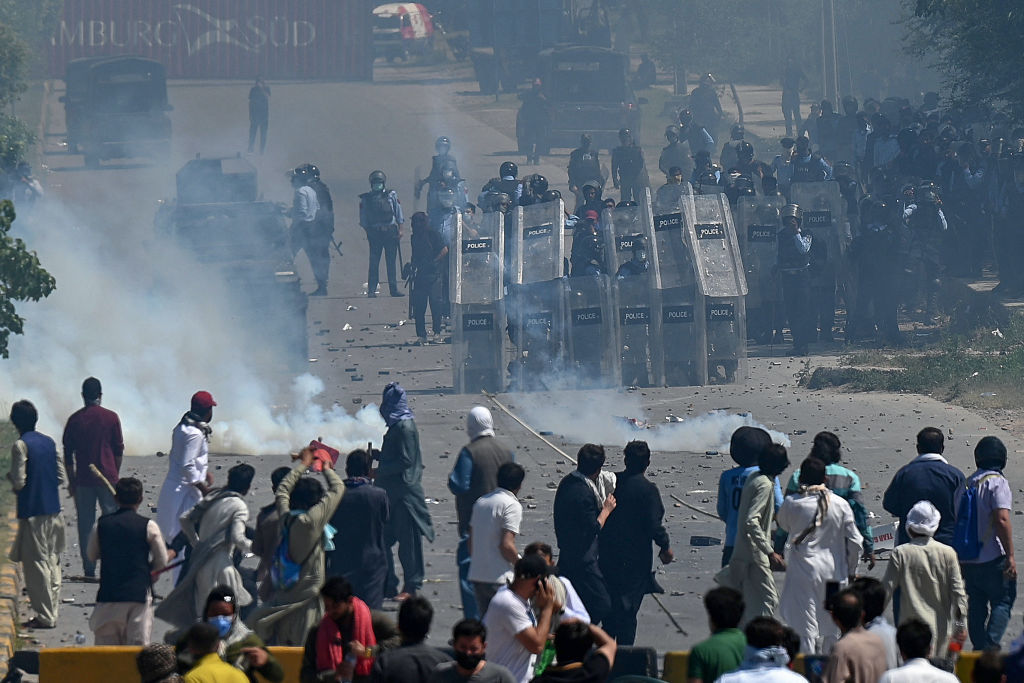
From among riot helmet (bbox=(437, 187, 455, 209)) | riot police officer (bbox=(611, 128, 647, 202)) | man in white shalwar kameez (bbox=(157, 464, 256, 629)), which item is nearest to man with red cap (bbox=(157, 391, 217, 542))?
man in white shalwar kameez (bbox=(157, 464, 256, 629))

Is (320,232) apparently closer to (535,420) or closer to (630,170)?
(630,170)

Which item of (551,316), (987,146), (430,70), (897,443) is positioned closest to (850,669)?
(897,443)

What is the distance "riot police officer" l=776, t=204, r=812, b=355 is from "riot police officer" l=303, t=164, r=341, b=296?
6.68m

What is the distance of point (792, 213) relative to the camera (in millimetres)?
21328

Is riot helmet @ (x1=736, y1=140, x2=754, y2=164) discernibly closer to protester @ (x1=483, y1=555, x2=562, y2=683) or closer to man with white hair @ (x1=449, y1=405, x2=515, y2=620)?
man with white hair @ (x1=449, y1=405, x2=515, y2=620)

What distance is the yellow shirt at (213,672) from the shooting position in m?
7.03

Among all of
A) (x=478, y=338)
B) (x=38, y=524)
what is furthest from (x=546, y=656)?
(x=478, y=338)

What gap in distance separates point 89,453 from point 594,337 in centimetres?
869

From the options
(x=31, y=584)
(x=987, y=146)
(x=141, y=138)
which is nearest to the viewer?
(x=31, y=584)

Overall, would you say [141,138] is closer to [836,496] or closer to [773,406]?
[773,406]

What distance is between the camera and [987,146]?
23594 millimetres

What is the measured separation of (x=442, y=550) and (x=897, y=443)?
17.9 feet

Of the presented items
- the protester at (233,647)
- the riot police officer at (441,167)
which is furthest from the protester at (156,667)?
the riot police officer at (441,167)

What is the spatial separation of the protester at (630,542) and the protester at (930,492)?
4.24 ft
